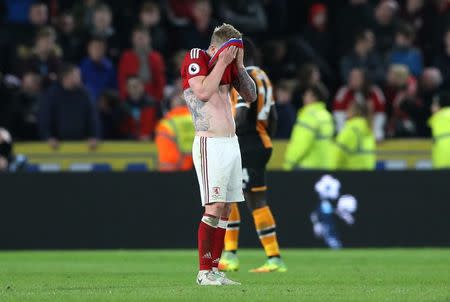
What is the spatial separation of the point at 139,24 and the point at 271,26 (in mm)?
3294

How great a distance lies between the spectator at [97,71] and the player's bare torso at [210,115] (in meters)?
10.4

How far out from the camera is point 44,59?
70.3 ft

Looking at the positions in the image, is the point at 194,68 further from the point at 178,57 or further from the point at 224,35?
the point at 178,57

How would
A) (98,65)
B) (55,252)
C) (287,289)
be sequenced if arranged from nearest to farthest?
(287,289) < (55,252) < (98,65)

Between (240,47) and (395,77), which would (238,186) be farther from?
(395,77)

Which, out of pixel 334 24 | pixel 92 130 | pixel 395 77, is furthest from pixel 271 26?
pixel 92 130

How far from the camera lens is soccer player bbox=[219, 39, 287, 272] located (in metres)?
13.9

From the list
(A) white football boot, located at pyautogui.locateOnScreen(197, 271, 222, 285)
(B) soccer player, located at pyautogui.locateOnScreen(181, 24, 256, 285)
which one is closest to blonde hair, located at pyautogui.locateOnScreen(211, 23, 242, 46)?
(B) soccer player, located at pyautogui.locateOnScreen(181, 24, 256, 285)

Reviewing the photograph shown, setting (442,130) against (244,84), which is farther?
(442,130)

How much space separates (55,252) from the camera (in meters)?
18.5

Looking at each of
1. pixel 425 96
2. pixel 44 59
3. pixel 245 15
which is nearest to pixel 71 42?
pixel 44 59

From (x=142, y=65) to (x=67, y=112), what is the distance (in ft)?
6.09

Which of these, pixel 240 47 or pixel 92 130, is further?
pixel 92 130

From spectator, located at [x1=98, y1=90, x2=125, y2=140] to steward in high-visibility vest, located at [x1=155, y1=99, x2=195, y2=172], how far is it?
1.70 m
